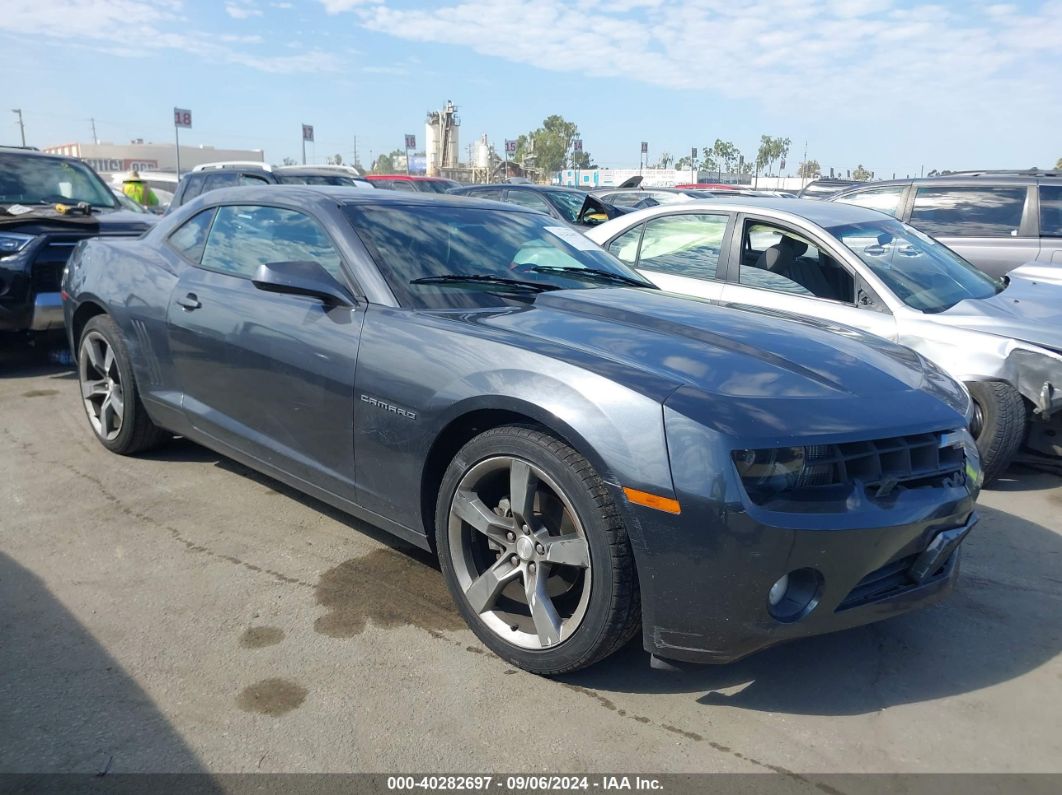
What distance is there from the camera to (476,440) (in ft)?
9.35

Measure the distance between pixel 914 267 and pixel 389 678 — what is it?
411 cm

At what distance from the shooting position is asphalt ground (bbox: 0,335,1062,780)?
2.43 metres

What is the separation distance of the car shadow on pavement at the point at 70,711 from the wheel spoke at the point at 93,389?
199 cm

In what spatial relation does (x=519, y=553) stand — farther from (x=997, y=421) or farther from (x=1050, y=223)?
(x=1050, y=223)

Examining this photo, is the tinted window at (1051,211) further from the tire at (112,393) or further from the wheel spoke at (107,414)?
the wheel spoke at (107,414)

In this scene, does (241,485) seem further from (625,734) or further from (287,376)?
(625,734)

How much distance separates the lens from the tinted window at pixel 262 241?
11.9 ft

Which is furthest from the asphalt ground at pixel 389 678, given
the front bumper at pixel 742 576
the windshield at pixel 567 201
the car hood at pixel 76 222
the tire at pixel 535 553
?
the windshield at pixel 567 201

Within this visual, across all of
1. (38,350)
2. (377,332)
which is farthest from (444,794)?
(38,350)

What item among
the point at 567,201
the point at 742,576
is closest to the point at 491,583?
the point at 742,576

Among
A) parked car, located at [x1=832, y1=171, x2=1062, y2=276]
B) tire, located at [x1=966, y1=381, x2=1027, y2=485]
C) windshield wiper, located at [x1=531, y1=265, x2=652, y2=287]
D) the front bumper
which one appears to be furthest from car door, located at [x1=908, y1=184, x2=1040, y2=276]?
the front bumper

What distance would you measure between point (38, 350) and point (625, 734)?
23.4ft

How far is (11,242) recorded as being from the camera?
21.4 ft

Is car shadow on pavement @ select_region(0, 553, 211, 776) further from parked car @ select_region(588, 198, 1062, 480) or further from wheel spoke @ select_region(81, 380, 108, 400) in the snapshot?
parked car @ select_region(588, 198, 1062, 480)
